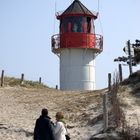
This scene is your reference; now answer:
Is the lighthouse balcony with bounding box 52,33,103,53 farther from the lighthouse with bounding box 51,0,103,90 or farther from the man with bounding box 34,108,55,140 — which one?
the man with bounding box 34,108,55,140

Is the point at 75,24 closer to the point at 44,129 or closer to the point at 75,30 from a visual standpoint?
the point at 75,30

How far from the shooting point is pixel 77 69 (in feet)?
118

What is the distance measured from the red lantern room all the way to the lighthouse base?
1.68 ft

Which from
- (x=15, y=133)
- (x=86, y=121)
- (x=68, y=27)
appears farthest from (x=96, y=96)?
(x=68, y=27)

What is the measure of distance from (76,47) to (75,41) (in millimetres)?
427

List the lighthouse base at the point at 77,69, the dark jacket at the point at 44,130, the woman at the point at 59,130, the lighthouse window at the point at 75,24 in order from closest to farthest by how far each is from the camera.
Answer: the dark jacket at the point at 44,130, the woman at the point at 59,130, the lighthouse base at the point at 77,69, the lighthouse window at the point at 75,24

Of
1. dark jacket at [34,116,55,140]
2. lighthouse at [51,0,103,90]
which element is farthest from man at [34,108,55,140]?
lighthouse at [51,0,103,90]

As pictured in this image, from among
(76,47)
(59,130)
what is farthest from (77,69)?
(59,130)

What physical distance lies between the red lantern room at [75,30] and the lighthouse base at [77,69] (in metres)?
0.51

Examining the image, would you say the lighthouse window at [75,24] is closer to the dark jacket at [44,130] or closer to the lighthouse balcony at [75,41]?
the lighthouse balcony at [75,41]

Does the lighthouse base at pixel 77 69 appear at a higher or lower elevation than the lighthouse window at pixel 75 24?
lower

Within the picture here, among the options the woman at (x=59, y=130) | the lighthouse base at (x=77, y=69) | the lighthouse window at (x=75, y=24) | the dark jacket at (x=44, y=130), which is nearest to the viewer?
the dark jacket at (x=44, y=130)

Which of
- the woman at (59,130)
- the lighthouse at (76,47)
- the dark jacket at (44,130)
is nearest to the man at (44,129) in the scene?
the dark jacket at (44,130)

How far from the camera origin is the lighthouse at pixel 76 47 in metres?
35.7
